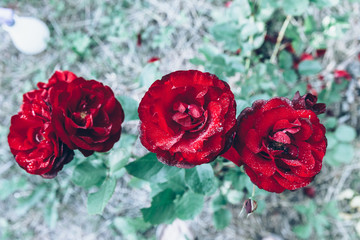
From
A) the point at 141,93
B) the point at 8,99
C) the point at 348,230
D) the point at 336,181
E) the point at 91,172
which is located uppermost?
the point at 91,172

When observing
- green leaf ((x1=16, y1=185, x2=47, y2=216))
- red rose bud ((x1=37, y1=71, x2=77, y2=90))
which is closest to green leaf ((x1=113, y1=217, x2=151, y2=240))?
green leaf ((x1=16, y1=185, x2=47, y2=216))

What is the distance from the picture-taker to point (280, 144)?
78 cm

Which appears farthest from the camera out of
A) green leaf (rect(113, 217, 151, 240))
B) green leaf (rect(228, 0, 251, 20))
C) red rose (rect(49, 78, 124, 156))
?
green leaf (rect(113, 217, 151, 240))

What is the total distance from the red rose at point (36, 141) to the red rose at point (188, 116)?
0.91 ft

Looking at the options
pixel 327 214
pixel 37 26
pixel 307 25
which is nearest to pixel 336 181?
pixel 327 214

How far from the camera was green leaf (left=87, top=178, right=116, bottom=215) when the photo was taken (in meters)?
1.04

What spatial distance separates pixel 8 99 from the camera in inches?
83.7

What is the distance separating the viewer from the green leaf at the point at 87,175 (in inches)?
44.2

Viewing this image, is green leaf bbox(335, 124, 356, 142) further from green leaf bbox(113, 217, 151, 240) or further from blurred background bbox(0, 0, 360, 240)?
green leaf bbox(113, 217, 151, 240)

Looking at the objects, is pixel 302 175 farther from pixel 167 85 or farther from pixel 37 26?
pixel 37 26

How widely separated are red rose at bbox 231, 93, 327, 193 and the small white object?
59.7 inches

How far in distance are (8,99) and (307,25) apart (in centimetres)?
197

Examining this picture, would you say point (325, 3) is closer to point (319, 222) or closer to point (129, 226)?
point (319, 222)

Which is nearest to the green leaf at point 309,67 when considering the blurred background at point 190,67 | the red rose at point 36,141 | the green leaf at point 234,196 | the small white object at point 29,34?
the blurred background at point 190,67
